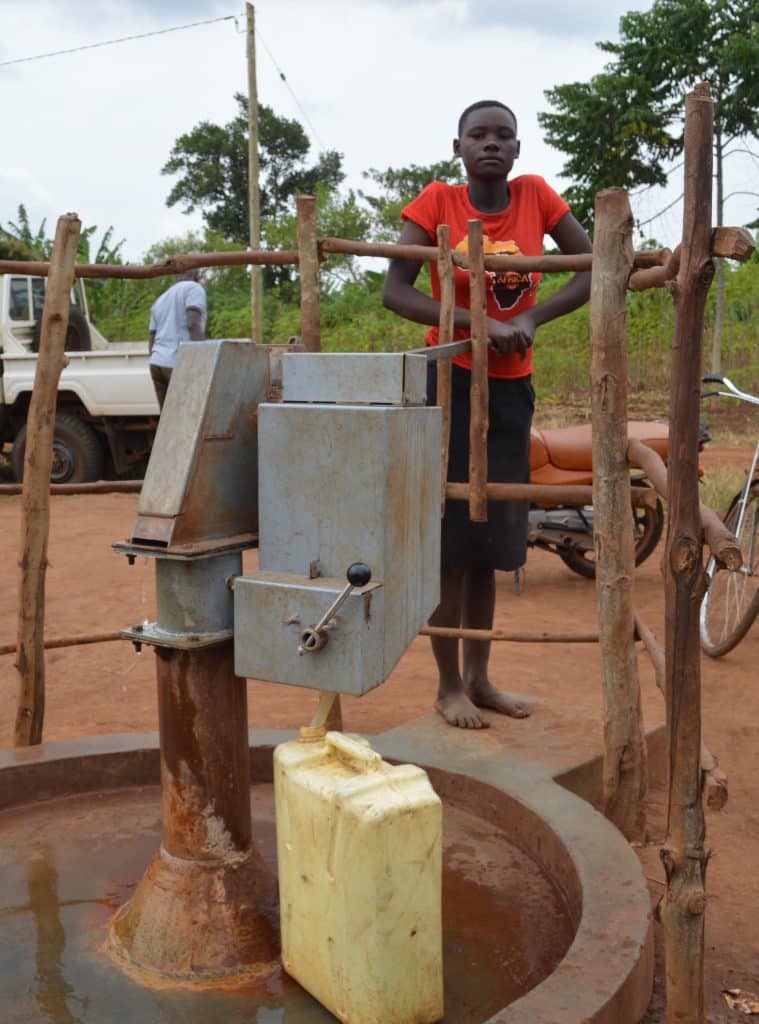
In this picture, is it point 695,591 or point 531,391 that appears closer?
point 695,591

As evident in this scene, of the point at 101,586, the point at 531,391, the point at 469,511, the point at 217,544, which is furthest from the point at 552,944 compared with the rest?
the point at 101,586

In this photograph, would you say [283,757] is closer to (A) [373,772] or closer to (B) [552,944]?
(A) [373,772]

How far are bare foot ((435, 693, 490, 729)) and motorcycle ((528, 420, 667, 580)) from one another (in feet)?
8.46

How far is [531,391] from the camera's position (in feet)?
10.3

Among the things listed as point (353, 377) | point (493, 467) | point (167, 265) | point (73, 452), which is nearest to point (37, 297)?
point (73, 452)

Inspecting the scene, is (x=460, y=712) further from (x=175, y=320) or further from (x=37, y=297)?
(x=37, y=297)

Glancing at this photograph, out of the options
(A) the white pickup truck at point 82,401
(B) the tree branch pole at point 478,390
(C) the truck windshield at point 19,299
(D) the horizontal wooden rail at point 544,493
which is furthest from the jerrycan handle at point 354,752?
(C) the truck windshield at point 19,299

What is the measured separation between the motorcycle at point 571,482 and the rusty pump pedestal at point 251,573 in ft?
12.2

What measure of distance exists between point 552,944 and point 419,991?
1.41 feet

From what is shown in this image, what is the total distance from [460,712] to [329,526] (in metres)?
1.40

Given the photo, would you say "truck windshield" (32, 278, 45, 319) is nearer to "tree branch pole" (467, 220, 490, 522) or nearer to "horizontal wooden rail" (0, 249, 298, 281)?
"horizontal wooden rail" (0, 249, 298, 281)

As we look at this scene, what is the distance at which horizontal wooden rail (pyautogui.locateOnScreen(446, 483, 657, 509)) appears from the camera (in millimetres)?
2656

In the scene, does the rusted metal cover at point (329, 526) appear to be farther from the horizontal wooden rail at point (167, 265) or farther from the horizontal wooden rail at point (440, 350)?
the horizontal wooden rail at point (167, 265)

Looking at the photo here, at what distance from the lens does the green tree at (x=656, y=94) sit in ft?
43.3
